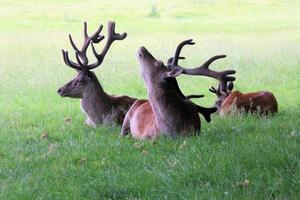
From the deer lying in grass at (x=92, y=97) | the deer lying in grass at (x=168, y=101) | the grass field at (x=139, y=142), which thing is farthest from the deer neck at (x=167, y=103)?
the deer lying in grass at (x=92, y=97)

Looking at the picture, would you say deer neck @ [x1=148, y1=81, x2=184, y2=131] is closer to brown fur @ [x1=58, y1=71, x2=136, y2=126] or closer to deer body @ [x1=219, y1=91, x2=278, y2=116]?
brown fur @ [x1=58, y1=71, x2=136, y2=126]

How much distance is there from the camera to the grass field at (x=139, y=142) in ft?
18.3

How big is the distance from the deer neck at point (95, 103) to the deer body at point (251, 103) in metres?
1.78

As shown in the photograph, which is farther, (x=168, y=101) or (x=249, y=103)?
(x=249, y=103)

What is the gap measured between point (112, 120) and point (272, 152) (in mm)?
3863

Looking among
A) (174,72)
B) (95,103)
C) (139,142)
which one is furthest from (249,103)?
(139,142)

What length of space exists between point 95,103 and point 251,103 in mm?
2333

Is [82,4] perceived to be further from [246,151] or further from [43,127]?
[246,151]

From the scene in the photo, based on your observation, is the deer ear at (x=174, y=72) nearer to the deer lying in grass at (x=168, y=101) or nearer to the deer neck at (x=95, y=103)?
the deer lying in grass at (x=168, y=101)

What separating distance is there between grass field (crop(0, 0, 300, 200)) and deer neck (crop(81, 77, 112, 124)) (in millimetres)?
269

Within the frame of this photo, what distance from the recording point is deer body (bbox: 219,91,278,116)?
981cm

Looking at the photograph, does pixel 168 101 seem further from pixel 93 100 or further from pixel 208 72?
pixel 93 100

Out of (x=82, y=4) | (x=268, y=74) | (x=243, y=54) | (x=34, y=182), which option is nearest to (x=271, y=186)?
(x=34, y=182)

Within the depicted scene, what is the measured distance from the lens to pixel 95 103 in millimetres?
9922
